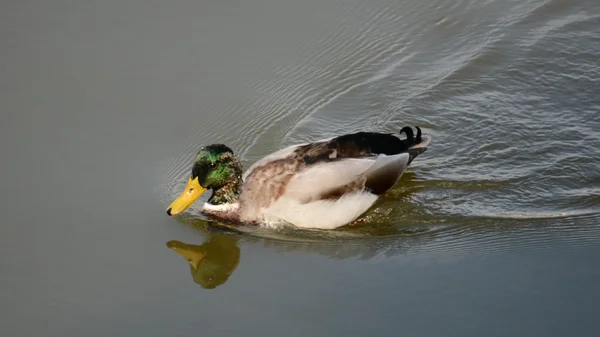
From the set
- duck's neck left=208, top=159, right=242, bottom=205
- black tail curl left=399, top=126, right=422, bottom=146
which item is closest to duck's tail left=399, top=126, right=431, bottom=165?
black tail curl left=399, top=126, right=422, bottom=146

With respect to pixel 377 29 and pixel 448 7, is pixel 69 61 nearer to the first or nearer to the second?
pixel 377 29

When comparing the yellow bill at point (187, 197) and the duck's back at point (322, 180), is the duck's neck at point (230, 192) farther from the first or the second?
the yellow bill at point (187, 197)

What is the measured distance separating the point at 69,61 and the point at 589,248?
619cm

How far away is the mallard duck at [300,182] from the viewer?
851cm

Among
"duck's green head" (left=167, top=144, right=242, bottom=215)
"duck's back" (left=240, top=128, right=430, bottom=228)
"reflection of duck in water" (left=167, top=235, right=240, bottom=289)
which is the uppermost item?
"duck's green head" (left=167, top=144, right=242, bottom=215)

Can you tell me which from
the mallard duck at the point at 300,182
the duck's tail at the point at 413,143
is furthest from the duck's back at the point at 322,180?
the duck's tail at the point at 413,143

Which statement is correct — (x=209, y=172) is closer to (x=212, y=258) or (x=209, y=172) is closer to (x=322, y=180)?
(x=212, y=258)

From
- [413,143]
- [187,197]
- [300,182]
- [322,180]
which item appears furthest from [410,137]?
[187,197]

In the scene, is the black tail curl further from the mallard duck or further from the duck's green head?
the duck's green head

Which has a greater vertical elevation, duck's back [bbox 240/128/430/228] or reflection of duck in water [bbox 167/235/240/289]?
duck's back [bbox 240/128/430/228]

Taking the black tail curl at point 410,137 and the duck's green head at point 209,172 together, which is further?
the black tail curl at point 410,137

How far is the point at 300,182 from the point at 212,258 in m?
1.17

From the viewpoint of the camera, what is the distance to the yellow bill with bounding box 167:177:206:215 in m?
8.28

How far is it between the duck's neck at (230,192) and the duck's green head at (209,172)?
3cm
